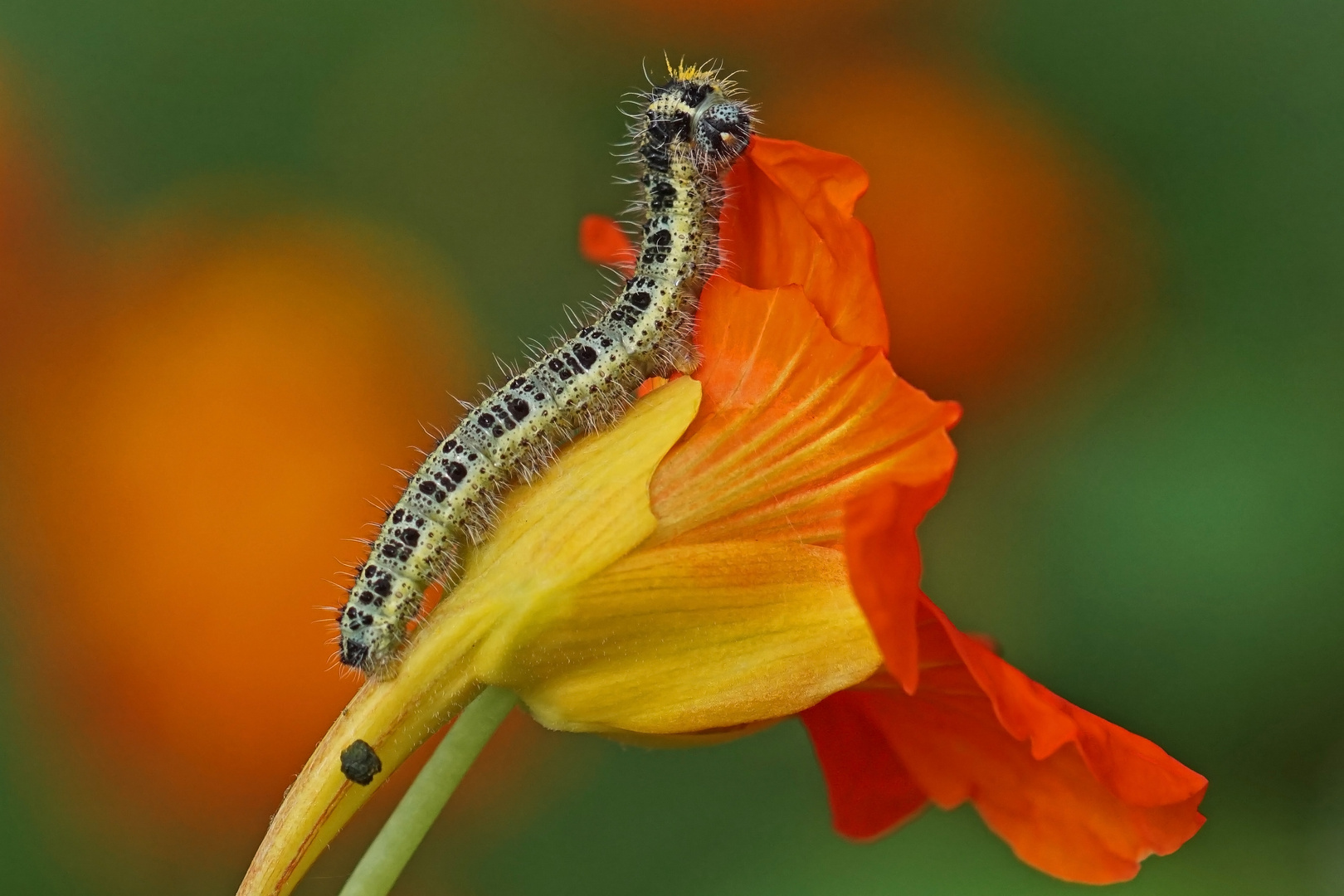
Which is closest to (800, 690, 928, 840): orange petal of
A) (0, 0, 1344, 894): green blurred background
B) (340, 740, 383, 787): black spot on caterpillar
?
(340, 740, 383, 787): black spot on caterpillar

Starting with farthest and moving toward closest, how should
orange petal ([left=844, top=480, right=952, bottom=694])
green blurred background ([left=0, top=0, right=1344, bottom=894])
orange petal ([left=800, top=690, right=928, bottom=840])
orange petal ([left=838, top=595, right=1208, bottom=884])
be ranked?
green blurred background ([left=0, top=0, right=1344, bottom=894]) → orange petal ([left=800, top=690, right=928, bottom=840]) → orange petal ([left=838, top=595, right=1208, bottom=884]) → orange petal ([left=844, top=480, right=952, bottom=694])

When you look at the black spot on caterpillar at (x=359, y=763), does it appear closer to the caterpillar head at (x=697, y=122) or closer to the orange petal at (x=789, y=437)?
the orange petal at (x=789, y=437)

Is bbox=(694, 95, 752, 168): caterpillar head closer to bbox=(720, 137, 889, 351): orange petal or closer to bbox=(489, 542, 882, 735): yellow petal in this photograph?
bbox=(720, 137, 889, 351): orange petal

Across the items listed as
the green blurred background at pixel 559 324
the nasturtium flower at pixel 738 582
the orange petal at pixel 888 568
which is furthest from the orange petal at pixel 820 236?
the green blurred background at pixel 559 324

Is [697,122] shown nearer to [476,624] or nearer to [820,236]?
[820,236]

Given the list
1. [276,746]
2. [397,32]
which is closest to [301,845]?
[276,746]

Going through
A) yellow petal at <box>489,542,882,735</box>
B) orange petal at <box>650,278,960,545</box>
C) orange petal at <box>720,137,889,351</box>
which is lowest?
yellow petal at <box>489,542,882,735</box>

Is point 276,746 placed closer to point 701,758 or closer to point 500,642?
point 701,758

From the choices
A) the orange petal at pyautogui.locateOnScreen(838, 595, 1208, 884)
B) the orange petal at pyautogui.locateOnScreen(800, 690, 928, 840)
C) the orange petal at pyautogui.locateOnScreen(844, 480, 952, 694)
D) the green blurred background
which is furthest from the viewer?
the green blurred background
